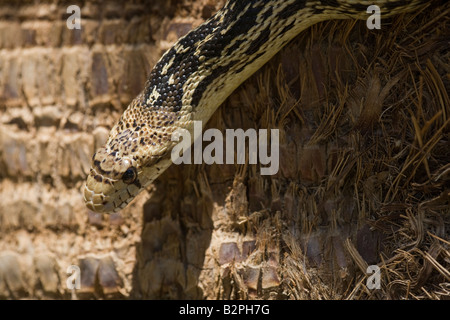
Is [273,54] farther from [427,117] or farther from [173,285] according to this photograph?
[173,285]

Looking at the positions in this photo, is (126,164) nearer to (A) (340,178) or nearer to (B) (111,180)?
(B) (111,180)

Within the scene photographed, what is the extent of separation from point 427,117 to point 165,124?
1205 mm

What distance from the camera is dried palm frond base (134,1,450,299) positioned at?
7.15 feet

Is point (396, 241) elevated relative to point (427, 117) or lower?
lower

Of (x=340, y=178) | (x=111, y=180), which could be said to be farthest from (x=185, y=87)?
(x=340, y=178)

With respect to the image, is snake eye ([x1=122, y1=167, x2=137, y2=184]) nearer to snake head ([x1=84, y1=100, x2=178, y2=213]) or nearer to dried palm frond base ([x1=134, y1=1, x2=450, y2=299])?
snake head ([x1=84, y1=100, x2=178, y2=213])

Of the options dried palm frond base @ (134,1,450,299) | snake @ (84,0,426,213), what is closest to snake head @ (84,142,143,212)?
snake @ (84,0,426,213)

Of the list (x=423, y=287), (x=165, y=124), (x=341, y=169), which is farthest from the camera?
(x=165, y=124)

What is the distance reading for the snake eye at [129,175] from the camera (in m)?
2.46

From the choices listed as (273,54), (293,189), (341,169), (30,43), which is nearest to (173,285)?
(293,189)

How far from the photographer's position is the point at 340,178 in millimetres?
2336

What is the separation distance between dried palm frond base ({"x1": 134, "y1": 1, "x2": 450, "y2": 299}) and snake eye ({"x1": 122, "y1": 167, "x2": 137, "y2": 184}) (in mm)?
324

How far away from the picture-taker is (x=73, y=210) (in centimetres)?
283

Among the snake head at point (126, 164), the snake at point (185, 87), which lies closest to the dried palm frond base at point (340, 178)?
the snake at point (185, 87)
